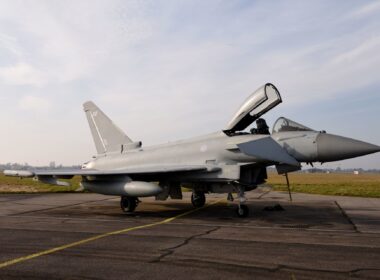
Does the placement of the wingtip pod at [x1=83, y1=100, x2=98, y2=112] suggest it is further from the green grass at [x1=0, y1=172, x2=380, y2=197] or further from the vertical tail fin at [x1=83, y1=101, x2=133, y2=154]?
the green grass at [x1=0, y1=172, x2=380, y2=197]

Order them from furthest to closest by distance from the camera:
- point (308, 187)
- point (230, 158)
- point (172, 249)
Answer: point (308, 187) < point (230, 158) < point (172, 249)

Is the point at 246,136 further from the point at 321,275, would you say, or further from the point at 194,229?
the point at 321,275

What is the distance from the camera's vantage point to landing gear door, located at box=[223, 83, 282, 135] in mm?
11375

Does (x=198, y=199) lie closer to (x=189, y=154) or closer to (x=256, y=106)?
(x=189, y=154)

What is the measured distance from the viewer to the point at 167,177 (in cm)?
1301

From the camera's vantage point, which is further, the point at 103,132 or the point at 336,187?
the point at 336,187

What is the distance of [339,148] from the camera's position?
10.1m

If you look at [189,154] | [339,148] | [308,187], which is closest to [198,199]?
[189,154]

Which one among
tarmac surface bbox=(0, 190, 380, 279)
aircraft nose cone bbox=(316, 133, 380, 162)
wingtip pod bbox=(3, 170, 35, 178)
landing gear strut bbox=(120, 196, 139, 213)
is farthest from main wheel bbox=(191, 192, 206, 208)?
wingtip pod bbox=(3, 170, 35, 178)

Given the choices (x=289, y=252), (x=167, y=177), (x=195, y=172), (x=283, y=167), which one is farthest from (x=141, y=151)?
(x=289, y=252)

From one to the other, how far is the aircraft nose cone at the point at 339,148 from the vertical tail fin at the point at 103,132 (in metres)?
9.04

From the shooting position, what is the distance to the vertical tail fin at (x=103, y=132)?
16777mm

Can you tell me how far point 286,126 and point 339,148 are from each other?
1.84m

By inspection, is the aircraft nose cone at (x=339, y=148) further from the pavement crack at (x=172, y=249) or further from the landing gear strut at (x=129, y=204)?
the landing gear strut at (x=129, y=204)
